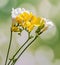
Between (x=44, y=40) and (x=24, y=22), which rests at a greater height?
(x=24, y=22)

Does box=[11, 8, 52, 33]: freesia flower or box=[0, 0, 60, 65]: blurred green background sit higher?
box=[11, 8, 52, 33]: freesia flower

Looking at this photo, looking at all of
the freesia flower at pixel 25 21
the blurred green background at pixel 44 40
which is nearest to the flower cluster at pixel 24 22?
the freesia flower at pixel 25 21

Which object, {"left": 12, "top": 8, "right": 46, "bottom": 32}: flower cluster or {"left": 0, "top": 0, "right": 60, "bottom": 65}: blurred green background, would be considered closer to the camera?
{"left": 12, "top": 8, "right": 46, "bottom": 32}: flower cluster

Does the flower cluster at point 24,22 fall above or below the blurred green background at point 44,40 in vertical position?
above

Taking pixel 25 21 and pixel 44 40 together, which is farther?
pixel 44 40

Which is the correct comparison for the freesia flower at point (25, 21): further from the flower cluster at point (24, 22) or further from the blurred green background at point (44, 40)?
the blurred green background at point (44, 40)

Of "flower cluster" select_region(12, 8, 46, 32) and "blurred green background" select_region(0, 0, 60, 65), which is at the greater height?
"flower cluster" select_region(12, 8, 46, 32)

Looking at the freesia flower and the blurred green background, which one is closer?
the freesia flower

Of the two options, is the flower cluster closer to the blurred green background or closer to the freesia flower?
the freesia flower

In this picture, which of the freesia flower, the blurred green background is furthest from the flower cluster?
the blurred green background

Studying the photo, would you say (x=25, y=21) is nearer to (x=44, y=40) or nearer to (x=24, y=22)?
(x=24, y=22)

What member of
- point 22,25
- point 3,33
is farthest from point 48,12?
point 22,25

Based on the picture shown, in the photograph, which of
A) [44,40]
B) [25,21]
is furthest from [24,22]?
[44,40]
